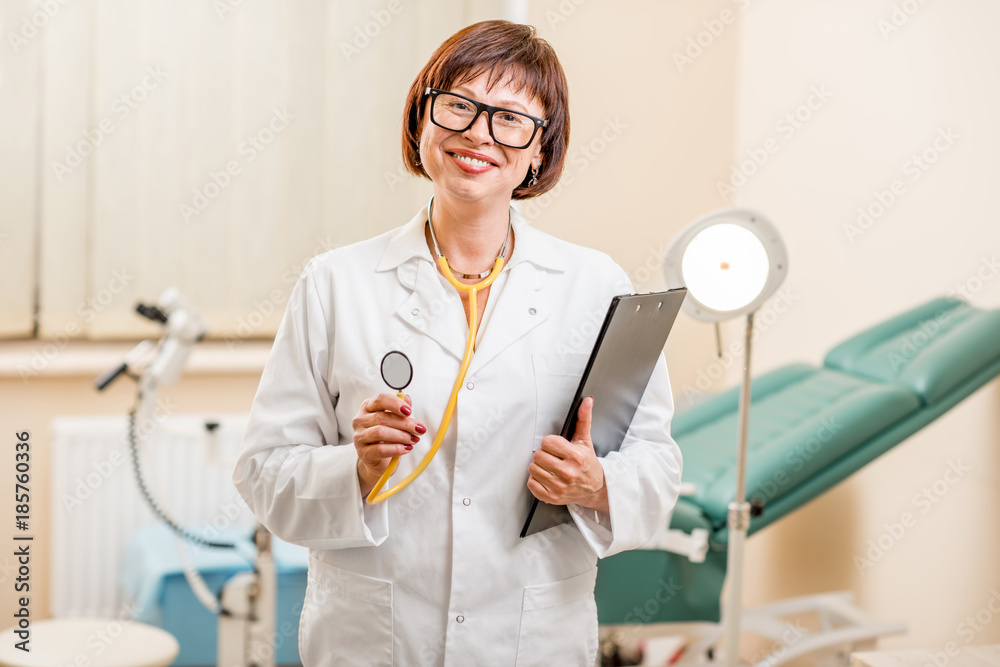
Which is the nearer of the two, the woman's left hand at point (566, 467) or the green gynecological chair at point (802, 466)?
the woman's left hand at point (566, 467)

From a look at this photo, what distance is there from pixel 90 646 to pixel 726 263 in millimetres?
1496

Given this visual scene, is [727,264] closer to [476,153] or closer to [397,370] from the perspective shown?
[476,153]

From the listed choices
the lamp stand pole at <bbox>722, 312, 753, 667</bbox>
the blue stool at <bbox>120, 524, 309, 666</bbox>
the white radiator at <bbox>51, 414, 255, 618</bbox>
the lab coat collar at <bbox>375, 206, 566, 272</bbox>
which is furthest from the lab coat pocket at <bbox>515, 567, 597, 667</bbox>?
the white radiator at <bbox>51, 414, 255, 618</bbox>

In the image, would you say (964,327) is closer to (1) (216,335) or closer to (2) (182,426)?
(2) (182,426)

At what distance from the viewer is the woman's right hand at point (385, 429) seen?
100 cm

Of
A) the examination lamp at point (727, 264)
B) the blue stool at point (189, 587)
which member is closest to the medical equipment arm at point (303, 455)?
the examination lamp at point (727, 264)

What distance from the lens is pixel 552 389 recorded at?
1.20m

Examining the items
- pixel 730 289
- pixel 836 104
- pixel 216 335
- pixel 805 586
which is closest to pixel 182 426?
pixel 216 335

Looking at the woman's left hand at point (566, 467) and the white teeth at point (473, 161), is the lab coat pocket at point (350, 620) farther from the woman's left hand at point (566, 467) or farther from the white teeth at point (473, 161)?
the white teeth at point (473, 161)

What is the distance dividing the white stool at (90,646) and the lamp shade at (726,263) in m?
1.30

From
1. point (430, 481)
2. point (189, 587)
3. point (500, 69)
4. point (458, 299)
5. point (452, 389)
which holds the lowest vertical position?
point (189, 587)

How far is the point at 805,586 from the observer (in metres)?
2.82

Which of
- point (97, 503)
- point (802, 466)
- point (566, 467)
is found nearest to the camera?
point (566, 467)

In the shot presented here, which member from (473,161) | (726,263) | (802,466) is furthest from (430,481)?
(802,466)
